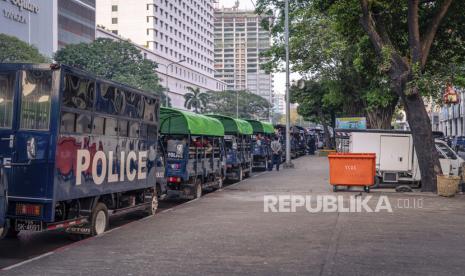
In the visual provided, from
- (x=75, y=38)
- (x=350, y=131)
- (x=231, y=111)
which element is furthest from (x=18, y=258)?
(x=231, y=111)

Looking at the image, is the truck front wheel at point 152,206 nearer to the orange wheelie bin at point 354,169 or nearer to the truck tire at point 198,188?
the truck tire at point 198,188

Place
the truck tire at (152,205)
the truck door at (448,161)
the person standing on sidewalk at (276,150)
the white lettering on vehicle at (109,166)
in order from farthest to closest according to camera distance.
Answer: the person standing on sidewalk at (276,150), the truck door at (448,161), the truck tire at (152,205), the white lettering on vehicle at (109,166)

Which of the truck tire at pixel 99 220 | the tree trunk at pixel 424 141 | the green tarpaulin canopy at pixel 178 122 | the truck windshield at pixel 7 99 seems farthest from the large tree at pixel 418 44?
the truck windshield at pixel 7 99

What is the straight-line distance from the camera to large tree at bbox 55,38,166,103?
6931 centimetres

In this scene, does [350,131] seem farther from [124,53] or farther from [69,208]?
[124,53]

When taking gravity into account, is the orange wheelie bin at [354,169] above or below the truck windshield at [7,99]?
below

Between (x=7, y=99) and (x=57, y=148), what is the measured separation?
1.25 metres

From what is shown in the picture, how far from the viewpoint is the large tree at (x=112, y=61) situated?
2729 inches

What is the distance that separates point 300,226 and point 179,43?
128572 mm

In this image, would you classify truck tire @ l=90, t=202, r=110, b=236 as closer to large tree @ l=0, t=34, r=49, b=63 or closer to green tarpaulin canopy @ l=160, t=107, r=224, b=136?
green tarpaulin canopy @ l=160, t=107, r=224, b=136

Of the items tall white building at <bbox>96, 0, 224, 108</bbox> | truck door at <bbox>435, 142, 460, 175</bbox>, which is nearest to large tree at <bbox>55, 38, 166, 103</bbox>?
tall white building at <bbox>96, 0, 224, 108</bbox>

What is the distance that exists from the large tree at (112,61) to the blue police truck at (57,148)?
5907cm

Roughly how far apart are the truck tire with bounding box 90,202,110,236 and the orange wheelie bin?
31.4ft

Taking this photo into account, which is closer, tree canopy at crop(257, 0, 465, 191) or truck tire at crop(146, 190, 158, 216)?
truck tire at crop(146, 190, 158, 216)
